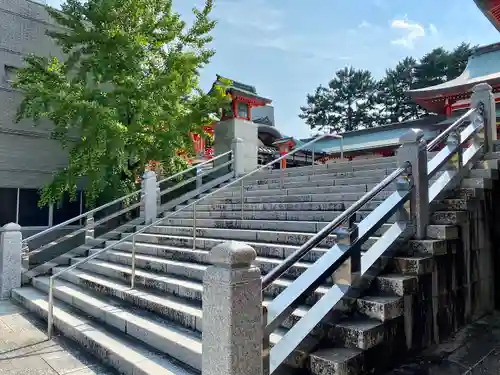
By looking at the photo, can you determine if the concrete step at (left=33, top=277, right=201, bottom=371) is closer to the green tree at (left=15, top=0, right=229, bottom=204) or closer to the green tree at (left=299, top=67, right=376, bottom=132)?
the green tree at (left=15, top=0, right=229, bottom=204)

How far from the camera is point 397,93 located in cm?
3844

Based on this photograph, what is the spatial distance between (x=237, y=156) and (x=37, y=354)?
7.43 m

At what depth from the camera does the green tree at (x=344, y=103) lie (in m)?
41.0

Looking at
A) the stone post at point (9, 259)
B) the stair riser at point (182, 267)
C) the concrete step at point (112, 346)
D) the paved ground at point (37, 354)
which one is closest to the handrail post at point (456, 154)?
the stair riser at point (182, 267)

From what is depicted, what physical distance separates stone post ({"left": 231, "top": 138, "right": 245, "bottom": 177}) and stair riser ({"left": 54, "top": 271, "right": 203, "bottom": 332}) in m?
5.32

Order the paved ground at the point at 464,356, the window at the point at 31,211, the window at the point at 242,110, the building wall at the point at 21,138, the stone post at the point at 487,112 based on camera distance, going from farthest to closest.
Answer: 1. the window at the point at 242,110
2. the window at the point at 31,211
3. the building wall at the point at 21,138
4. the stone post at the point at 487,112
5. the paved ground at the point at 464,356

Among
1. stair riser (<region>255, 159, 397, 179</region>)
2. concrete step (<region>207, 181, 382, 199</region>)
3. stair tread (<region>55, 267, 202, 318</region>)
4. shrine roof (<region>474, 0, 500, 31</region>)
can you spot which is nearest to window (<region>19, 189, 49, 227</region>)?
stair tread (<region>55, 267, 202, 318</region>)

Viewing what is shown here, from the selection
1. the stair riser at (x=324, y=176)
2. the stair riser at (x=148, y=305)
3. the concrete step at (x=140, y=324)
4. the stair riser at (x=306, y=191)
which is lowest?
the concrete step at (x=140, y=324)

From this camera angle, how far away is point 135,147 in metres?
9.41

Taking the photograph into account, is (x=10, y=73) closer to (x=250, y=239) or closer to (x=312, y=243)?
(x=250, y=239)

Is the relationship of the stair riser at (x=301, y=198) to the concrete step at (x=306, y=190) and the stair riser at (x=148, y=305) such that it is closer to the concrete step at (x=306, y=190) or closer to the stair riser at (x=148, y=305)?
the concrete step at (x=306, y=190)

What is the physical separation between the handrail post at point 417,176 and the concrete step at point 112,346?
2.87m

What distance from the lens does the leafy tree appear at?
124ft

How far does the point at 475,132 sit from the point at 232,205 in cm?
477
